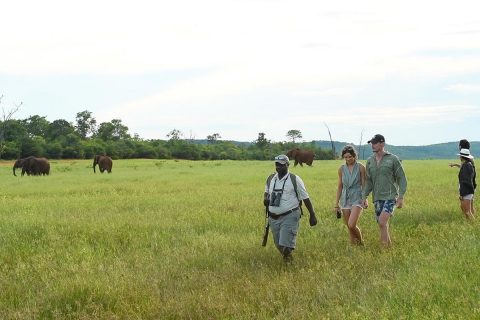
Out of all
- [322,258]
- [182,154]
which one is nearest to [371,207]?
[322,258]

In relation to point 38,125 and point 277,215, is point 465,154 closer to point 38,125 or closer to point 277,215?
point 277,215

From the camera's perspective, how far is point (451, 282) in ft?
20.4

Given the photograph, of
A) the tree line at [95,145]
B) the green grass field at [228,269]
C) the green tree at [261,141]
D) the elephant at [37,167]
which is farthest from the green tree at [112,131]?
the green grass field at [228,269]

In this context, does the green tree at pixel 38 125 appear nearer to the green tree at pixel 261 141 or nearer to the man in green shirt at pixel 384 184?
the green tree at pixel 261 141

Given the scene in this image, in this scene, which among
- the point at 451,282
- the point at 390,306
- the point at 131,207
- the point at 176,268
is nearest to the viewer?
the point at 390,306

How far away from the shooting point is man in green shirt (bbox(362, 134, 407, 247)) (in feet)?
30.7

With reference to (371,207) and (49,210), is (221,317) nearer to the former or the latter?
(371,207)

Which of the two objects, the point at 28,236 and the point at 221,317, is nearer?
the point at 221,317

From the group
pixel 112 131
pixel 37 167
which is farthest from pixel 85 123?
pixel 37 167

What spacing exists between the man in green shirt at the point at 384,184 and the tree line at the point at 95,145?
6526 cm

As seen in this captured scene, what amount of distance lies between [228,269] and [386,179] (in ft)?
10.2

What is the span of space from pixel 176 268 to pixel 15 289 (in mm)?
2350

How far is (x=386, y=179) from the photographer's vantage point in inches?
372

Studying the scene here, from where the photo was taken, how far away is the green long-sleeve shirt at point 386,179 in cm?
943
